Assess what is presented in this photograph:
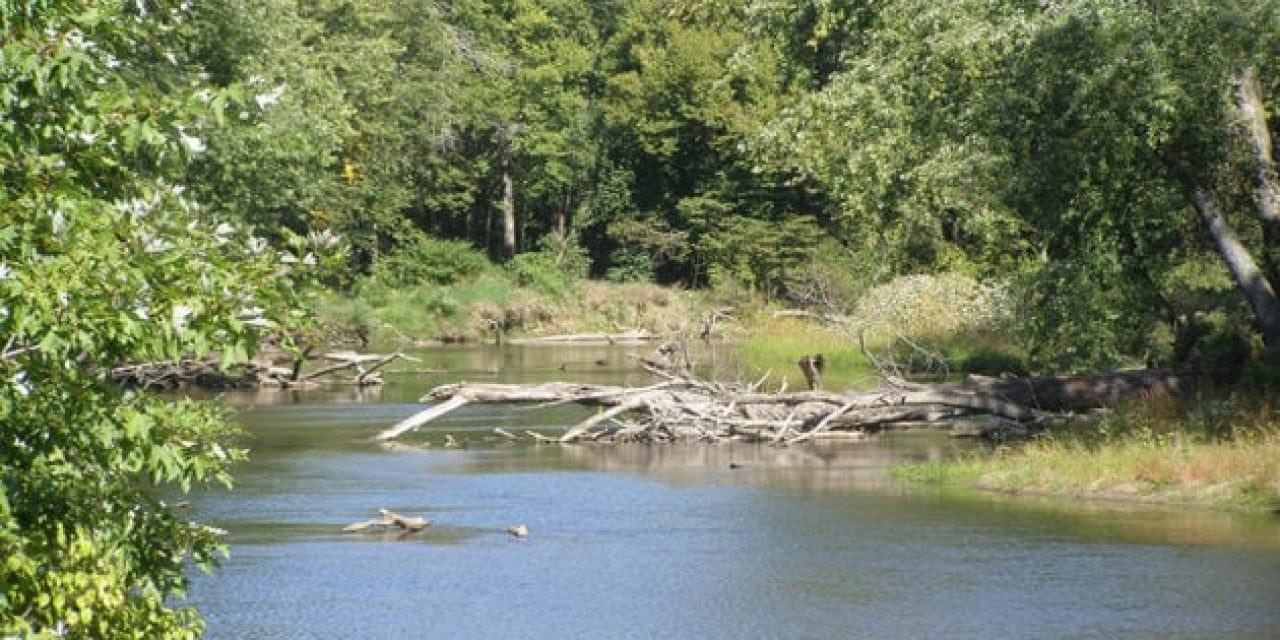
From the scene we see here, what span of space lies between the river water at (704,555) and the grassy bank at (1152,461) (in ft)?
2.05

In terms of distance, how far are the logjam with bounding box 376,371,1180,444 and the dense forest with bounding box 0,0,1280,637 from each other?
124 centimetres

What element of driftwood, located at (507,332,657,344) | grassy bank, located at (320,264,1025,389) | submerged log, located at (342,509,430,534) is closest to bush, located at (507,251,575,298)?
grassy bank, located at (320,264,1025,389)

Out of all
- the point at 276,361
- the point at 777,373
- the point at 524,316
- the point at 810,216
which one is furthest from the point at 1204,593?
the point at 810,216

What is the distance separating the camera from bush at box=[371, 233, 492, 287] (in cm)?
7100

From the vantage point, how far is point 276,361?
142 feet

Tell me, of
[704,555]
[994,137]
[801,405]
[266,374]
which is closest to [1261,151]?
[994,137]

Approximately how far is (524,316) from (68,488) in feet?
188

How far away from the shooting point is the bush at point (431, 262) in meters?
71.0

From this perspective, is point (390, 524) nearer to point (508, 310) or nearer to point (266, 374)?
point (266, 374)

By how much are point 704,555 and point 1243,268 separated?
9.04 metres

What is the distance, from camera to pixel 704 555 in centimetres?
2006

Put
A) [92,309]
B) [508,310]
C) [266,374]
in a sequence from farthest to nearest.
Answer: [508,310]
[266,374]
[92,309]

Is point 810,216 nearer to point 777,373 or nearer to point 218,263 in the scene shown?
point 777,373

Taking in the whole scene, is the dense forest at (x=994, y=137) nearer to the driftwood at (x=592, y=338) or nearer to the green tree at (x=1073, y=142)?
the green tree at (x=1073, y=142)
